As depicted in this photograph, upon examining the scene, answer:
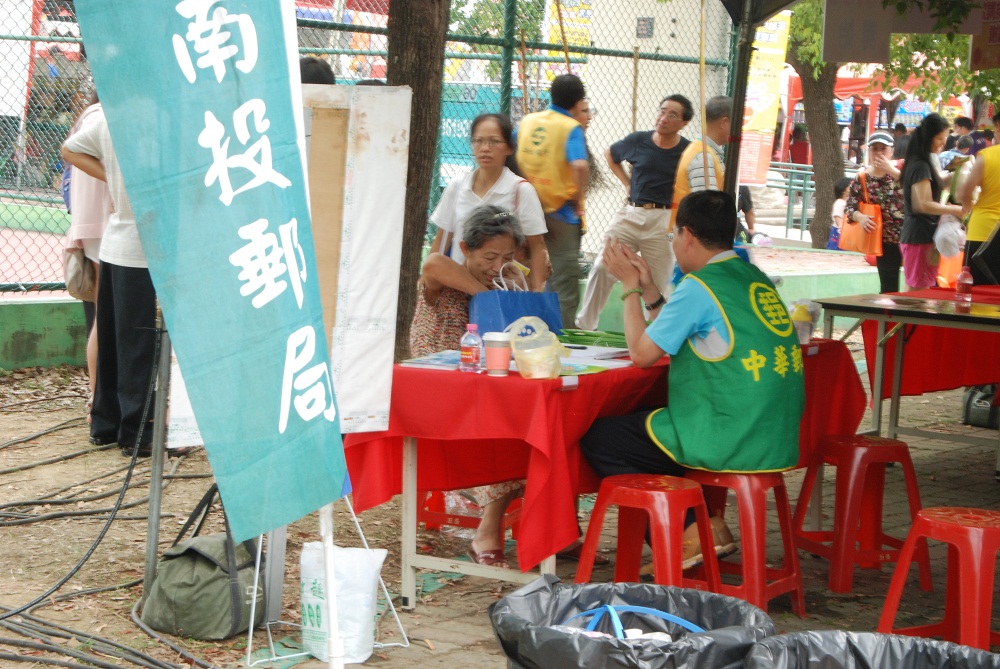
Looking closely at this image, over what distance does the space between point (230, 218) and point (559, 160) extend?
189 inches

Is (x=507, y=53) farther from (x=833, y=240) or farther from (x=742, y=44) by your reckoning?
(x=833, y=240)

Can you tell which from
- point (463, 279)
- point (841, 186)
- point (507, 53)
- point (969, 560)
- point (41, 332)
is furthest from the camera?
point (841, 186)

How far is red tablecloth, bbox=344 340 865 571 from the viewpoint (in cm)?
394

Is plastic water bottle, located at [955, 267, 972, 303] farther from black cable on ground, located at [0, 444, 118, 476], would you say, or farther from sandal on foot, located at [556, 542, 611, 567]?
black cable on ground, located at [0, 444, 118, 476]

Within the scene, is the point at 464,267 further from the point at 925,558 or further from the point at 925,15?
the point at 925,15

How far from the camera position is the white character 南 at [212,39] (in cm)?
252

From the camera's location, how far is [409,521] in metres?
4.30

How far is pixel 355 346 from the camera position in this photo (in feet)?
12.8

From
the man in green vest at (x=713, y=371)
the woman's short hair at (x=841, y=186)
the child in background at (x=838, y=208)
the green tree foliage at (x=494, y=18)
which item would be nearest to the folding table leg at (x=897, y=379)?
the man in green vest at (x=713, y=371)

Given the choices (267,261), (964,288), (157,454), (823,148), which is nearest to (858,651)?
(267,261)

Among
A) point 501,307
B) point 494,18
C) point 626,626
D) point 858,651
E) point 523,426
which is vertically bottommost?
point 626,626

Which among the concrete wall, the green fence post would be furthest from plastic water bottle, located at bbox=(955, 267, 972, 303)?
the concrete wall

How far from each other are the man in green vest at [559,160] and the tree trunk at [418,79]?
96 cm

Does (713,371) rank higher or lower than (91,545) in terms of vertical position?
higher
